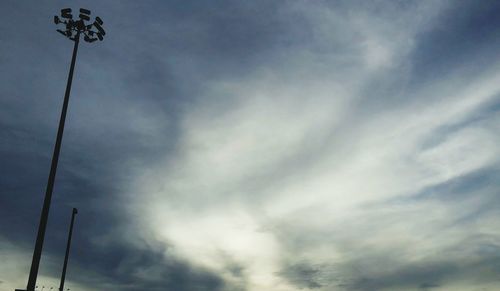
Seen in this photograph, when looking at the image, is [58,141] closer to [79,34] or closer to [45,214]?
[45,214]

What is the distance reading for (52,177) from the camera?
18.8m

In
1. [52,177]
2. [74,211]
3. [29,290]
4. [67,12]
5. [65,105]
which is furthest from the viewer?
[74,211]

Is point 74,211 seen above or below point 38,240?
above

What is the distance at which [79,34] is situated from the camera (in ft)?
75.3

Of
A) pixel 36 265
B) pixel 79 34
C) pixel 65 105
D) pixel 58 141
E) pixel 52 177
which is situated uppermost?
pixel 79 34

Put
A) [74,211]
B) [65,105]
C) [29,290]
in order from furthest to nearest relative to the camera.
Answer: [74,211] → [65,105] → [29,290]

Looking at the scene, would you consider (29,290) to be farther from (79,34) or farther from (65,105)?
(79,34)

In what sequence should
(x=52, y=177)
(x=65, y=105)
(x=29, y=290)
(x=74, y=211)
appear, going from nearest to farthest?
1. (x=29, y=290)
2. (x=52, y=177)
3. (x=65, y=105)
4. (x=74, y=211)

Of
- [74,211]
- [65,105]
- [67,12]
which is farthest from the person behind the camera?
[74,211]

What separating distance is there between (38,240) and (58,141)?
5216 millimetres

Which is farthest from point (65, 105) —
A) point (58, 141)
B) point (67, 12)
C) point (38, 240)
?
point (38, 240)

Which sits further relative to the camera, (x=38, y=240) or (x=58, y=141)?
(x=58, y=141)

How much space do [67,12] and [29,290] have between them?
52.2ft

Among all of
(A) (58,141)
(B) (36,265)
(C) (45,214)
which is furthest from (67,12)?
(B) (36,265)
